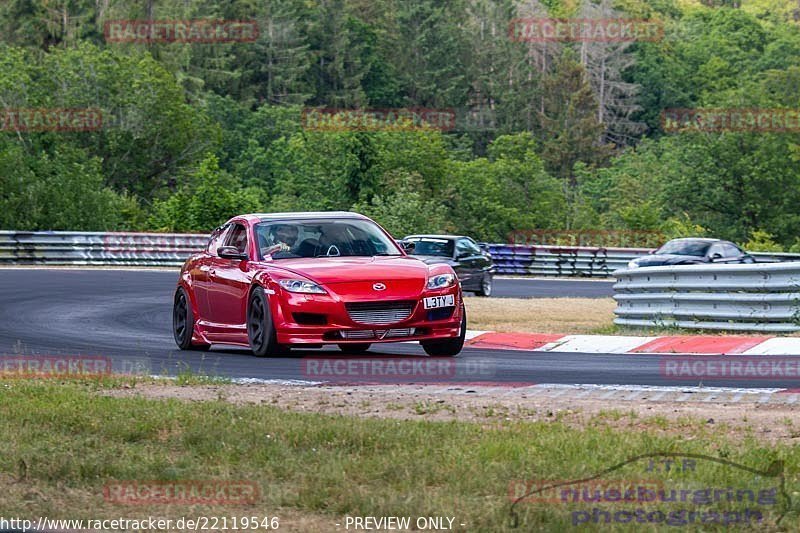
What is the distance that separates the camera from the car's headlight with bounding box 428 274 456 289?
538 inches

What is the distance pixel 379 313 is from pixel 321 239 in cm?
163

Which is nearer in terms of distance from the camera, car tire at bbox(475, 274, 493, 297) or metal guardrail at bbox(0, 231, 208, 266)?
car tire at bbox(475, 274, 493, 297)

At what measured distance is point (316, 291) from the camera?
1345cm

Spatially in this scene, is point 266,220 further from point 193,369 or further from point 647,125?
point 647,125

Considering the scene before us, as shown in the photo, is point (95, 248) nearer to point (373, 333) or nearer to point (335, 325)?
point (335, 325)

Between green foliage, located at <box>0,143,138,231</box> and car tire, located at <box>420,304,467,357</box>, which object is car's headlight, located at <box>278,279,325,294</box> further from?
green foliage, located at <box>0,143,138,231</box>

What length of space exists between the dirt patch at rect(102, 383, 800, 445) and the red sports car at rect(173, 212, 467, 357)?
210 cm

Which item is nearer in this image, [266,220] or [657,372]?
[657,372]

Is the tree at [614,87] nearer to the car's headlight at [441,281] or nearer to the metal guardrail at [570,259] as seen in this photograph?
the metal guardrail at [570,259]

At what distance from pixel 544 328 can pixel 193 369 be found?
762 cm

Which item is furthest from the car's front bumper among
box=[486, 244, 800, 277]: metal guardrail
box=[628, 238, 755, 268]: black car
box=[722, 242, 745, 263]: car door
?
box=[486, 244, 800, 277]: metal guardrail

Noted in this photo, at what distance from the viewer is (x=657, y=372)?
12469mm

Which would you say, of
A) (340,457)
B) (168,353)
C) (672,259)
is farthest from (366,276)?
(672,259)

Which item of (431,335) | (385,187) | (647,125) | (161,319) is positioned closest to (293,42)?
(647,125)
